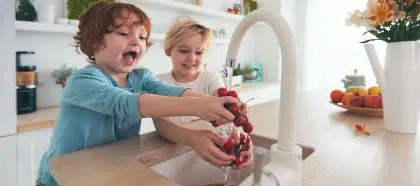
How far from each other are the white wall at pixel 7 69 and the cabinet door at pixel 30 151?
0.31 feet

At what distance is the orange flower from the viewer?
0.92 meters

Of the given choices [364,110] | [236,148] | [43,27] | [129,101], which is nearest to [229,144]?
Answer: [236,148]

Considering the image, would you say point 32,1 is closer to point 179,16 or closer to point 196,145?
point 179,16

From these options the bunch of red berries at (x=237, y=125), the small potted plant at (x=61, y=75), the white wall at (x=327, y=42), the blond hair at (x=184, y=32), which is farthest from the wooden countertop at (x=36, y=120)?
the white wall at (x=327, y=42)

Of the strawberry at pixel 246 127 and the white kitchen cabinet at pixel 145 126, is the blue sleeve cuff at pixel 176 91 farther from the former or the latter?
the white kitchen cabinet at pixel 145 126

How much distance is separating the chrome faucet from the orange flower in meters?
0.59

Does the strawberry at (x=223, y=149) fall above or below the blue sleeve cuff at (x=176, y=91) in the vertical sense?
below

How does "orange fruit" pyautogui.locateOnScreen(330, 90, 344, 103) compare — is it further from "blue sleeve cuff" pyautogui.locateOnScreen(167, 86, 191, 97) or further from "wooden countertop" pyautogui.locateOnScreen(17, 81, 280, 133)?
"wooden countertop" pyautogui.locateOnScreen(17, 81, 280, 133)

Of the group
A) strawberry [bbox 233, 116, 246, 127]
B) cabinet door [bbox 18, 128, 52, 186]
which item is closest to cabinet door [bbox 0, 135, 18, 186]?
cabinet door [bbox 18, 128, 52, 186]

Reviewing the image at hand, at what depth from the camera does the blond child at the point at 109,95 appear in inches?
26.9

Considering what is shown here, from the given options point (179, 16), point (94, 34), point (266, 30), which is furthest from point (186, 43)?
point (266, 30)

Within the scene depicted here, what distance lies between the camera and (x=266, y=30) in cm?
414

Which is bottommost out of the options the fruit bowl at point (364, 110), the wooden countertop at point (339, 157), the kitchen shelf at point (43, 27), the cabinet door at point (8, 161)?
the cabinet door at point (8, 161)

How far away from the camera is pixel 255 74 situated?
385cm
